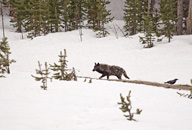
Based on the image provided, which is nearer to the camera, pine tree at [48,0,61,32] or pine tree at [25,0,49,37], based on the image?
pine tree at [25,0,49,37]

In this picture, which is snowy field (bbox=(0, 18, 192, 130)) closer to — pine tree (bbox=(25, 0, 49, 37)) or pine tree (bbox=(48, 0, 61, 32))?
pine tree (bbox=(25, 0, 49, 37))

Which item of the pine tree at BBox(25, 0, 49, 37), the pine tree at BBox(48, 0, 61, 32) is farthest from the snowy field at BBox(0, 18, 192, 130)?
the pine tree at BBox(48, 0, 61, 32)

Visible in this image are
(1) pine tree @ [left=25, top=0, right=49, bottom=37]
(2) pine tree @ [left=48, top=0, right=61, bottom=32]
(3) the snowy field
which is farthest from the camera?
(2) pine tree @ [left=48, top=0, right=61, bottom=32]

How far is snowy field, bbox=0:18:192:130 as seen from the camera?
2.77m

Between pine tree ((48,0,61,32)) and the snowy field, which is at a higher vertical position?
pine tree ((48,0,61,32))

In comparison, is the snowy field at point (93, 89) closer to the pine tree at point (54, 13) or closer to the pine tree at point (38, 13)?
the pine tree at point (38, 13)

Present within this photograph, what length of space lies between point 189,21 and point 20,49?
74.2 feet

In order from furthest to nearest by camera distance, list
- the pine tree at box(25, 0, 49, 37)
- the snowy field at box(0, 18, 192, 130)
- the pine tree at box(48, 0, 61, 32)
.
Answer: the pine tree at box(48, 0, 61, 32) → the pine tree at box(25, 0, 49, 37) → the snowy field at box(0, 18, 192, 130)

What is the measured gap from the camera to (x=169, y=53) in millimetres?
18453

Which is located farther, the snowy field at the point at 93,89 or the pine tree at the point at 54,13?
the pine tree at the point at 54,13

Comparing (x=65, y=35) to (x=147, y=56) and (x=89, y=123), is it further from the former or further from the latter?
(x=89, y=123)

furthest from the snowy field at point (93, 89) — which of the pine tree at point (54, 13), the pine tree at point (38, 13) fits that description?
the pine tree at point (54, 13)

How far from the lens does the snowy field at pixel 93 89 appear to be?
9.07 feet

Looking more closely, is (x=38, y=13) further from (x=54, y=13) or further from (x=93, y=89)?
(x=93, y=89)
